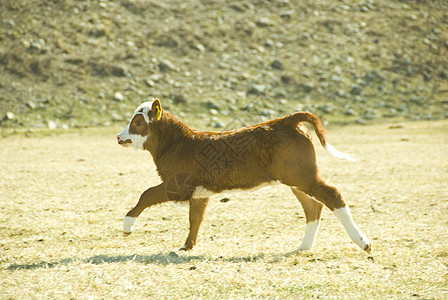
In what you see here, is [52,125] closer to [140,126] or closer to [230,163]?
[140,126]

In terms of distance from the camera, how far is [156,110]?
294 inches

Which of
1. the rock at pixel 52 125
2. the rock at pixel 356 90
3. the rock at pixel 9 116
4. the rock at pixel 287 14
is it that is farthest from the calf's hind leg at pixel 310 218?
the rock at pixel 287 14

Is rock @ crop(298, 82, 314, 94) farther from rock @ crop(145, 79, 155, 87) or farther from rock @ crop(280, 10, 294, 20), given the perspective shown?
rock @ crop(145, 79, 155, 87)

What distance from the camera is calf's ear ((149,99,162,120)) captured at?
7.45 metres

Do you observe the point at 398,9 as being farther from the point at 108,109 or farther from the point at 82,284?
the point at 82,284

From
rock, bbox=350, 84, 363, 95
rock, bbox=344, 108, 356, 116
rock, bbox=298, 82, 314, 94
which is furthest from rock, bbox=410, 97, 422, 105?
rock, bbox=298, 82, 314, 94

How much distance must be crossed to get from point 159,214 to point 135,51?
20.0 meters

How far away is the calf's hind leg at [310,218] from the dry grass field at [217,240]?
16 cm

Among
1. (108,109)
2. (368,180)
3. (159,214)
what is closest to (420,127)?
(368,180)

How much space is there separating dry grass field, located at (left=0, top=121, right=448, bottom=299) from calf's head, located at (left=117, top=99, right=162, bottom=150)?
1.09 meters

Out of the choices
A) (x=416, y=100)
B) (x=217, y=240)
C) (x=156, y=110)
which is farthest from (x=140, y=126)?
(x=416, y=100)

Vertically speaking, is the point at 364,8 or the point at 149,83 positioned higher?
the point at 364,8

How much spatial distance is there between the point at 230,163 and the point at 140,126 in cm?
137

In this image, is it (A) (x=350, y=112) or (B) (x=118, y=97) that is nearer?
(B) (x=118, y=97)
